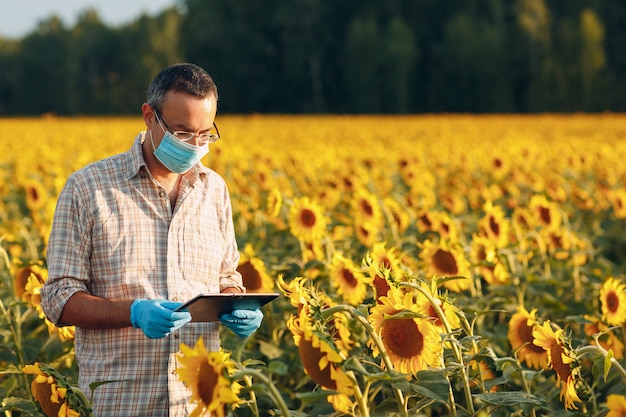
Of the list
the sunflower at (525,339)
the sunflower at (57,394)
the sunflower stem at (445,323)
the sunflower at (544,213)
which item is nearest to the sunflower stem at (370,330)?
the sunflower stem at (445,323)

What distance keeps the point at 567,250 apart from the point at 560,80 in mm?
36195

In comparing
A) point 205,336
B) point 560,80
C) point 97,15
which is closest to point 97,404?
point 205,336

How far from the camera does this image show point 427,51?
4909cm

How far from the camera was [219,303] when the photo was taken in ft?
7.79

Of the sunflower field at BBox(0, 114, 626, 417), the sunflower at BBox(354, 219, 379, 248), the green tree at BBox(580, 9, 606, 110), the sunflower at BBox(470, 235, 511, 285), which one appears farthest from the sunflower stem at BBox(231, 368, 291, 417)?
the green tree at BBox(580, 9, 606, 110)

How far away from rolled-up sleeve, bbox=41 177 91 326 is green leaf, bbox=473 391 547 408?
1066mm

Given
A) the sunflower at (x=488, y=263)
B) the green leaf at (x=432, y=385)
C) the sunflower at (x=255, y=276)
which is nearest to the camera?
the green leaf at (x=432, y=385)

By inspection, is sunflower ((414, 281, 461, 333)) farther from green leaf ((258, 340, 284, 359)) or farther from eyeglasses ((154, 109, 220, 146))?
green leaf ((258, 340, 284, 359))

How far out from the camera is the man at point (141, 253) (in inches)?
99.4

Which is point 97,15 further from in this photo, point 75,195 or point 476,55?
point 75,195

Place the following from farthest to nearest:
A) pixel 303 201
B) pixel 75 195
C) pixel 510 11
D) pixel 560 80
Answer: pixel 510 11 < pixel 560 80 < pixel 303 201 < pixel 75 195

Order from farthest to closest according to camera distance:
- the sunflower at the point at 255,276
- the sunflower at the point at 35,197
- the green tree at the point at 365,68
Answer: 1. the green tree at the point at 365,68
2. the sunflower at the point at 35,197
3. the sunflower at the point at 255,276

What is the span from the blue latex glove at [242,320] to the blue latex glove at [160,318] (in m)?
0.14

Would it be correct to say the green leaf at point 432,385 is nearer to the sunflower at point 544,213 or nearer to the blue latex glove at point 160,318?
the blue latex glove at point 160,318
